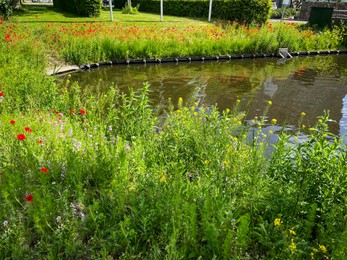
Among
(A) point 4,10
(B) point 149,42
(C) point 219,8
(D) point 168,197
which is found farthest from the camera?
(C) point 219,8

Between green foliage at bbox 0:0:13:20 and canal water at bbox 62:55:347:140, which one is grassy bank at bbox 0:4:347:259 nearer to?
canal water at bbox 62:55:347:140

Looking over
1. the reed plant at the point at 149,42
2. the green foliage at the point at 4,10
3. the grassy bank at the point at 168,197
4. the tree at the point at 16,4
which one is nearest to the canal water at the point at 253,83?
the reed plant at the point at 149,42

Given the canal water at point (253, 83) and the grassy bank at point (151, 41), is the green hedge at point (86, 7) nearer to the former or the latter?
the grassy bank at point (151, 41)

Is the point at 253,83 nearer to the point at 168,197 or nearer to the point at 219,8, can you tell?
the point at 168,197

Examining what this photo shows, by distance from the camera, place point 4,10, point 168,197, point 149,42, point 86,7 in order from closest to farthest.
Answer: point 168,197
point 149,42
point 4,10
point 86,7

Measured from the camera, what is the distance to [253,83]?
11.2 metres

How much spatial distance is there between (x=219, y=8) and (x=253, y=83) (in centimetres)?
1505

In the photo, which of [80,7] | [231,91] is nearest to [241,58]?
[231,91]

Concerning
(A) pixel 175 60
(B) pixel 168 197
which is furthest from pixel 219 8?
(B) pixel 168 197

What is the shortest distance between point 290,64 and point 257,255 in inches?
510

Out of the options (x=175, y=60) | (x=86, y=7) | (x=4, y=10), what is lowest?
(x=175, y=60)

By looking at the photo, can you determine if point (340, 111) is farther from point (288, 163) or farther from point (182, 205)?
point (182, 205)

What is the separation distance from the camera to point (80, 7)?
21438 mm

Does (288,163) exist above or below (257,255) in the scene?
above
